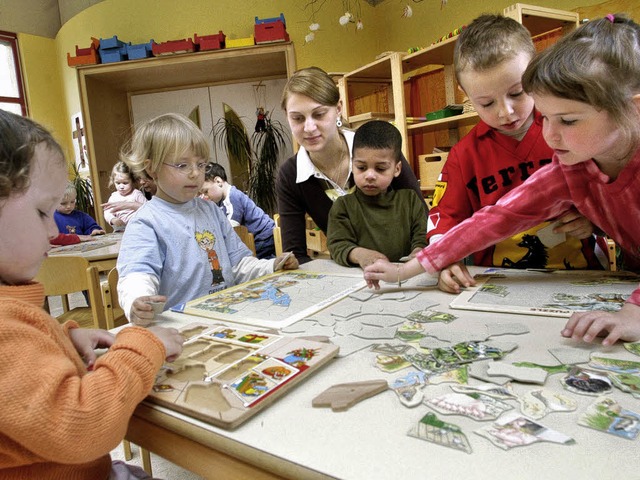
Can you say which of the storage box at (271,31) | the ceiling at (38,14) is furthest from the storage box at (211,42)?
the ceiling at (38,14)

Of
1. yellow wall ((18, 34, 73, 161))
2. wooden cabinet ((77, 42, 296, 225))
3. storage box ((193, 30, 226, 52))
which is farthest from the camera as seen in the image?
yellow wall ((18, 34, 73, 161))

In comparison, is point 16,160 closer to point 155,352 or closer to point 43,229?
point 43,229

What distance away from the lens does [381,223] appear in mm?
1605

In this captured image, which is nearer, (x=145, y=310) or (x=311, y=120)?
(x=145, y=310)

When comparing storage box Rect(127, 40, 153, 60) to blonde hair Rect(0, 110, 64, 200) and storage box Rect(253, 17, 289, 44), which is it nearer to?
storage box Rect(253, 17, 289, 44)

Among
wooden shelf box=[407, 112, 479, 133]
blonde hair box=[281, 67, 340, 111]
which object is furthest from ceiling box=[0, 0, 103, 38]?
blonde hair box=[281, 67, 340, 111]

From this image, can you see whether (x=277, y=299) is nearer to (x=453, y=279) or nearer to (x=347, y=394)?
(x=453, y=279)

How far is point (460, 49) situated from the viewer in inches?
49.5

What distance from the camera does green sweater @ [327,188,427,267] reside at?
1597 millimetres

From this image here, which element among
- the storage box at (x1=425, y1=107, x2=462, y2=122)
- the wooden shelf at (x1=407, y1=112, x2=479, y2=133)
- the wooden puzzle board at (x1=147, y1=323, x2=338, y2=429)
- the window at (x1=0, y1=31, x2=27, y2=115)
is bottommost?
the wooden puzzle board at (x1=147, y1=323, x2=338, y2=429)

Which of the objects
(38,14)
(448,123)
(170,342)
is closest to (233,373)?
(170,342)

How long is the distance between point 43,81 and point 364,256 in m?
6.16

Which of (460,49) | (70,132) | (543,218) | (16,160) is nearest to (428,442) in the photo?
(16,160)

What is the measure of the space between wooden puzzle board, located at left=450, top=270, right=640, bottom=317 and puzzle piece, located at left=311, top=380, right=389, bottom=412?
390mm
